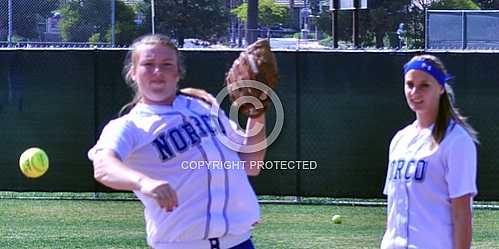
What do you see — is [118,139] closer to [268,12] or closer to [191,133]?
[191,133]

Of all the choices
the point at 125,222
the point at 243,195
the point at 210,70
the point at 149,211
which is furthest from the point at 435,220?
the point at 210,70

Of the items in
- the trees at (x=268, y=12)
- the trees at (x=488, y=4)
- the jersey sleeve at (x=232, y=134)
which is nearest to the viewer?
the jersey sleeve at (x=232, y=134)

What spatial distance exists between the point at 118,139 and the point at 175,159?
26 cm

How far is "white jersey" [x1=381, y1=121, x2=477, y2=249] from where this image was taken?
415 centimetres

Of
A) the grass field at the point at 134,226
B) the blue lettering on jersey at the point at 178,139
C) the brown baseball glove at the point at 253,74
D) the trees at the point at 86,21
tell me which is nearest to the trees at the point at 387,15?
the trees at the point at 86,21

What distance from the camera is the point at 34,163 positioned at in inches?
439

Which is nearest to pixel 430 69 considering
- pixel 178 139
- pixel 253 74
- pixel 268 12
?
pixel 253 74

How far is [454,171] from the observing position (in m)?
4.14

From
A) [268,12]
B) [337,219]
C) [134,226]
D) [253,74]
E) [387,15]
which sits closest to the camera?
[253,74]

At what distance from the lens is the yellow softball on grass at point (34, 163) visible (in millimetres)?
11151

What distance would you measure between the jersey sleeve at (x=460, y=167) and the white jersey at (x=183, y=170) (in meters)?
0.85

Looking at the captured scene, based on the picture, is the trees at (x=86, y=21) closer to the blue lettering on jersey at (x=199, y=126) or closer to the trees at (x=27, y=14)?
the trees at (x=27, y=14)

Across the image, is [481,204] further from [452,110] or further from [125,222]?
[452,110]

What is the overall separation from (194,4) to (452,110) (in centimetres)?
3172
